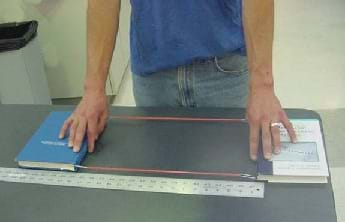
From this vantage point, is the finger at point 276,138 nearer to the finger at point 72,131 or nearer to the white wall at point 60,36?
the finger at point 72,131

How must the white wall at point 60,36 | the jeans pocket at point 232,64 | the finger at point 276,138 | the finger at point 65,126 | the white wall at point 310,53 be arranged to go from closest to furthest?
the finger at point 276,138 < the finger at point 65,126 < the jeans pocket at point 232,64 < the white wall at point 60,36 < the white wall at point 310,53

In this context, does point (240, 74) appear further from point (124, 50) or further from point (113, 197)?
point (124, 50)

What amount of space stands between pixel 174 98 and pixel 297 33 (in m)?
2.35

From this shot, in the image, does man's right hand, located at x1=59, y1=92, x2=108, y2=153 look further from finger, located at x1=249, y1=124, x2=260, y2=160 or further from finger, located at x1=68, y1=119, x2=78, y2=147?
finger, located at x1=249, y1=124, x2=260, y2=160

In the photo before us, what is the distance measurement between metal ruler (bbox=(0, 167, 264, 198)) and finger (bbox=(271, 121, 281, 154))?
8 centimetres

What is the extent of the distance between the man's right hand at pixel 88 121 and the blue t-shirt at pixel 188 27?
Result: 179 millimetres

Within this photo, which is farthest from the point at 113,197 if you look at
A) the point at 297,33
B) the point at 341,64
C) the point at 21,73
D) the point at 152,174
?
the point at 297,33

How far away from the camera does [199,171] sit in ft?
3.00

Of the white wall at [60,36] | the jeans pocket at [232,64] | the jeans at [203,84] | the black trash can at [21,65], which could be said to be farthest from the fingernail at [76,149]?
the white wall at [60,36]

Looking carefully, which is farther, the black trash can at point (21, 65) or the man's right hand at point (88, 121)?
the black trash can at point (21, 65)

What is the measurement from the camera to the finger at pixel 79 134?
3.22 ft

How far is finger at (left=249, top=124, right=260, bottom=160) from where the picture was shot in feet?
3.04

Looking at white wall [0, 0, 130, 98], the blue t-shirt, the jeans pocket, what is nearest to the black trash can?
white wall [0, 0, 130, 98]

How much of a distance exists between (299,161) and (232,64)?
1.15 ft
